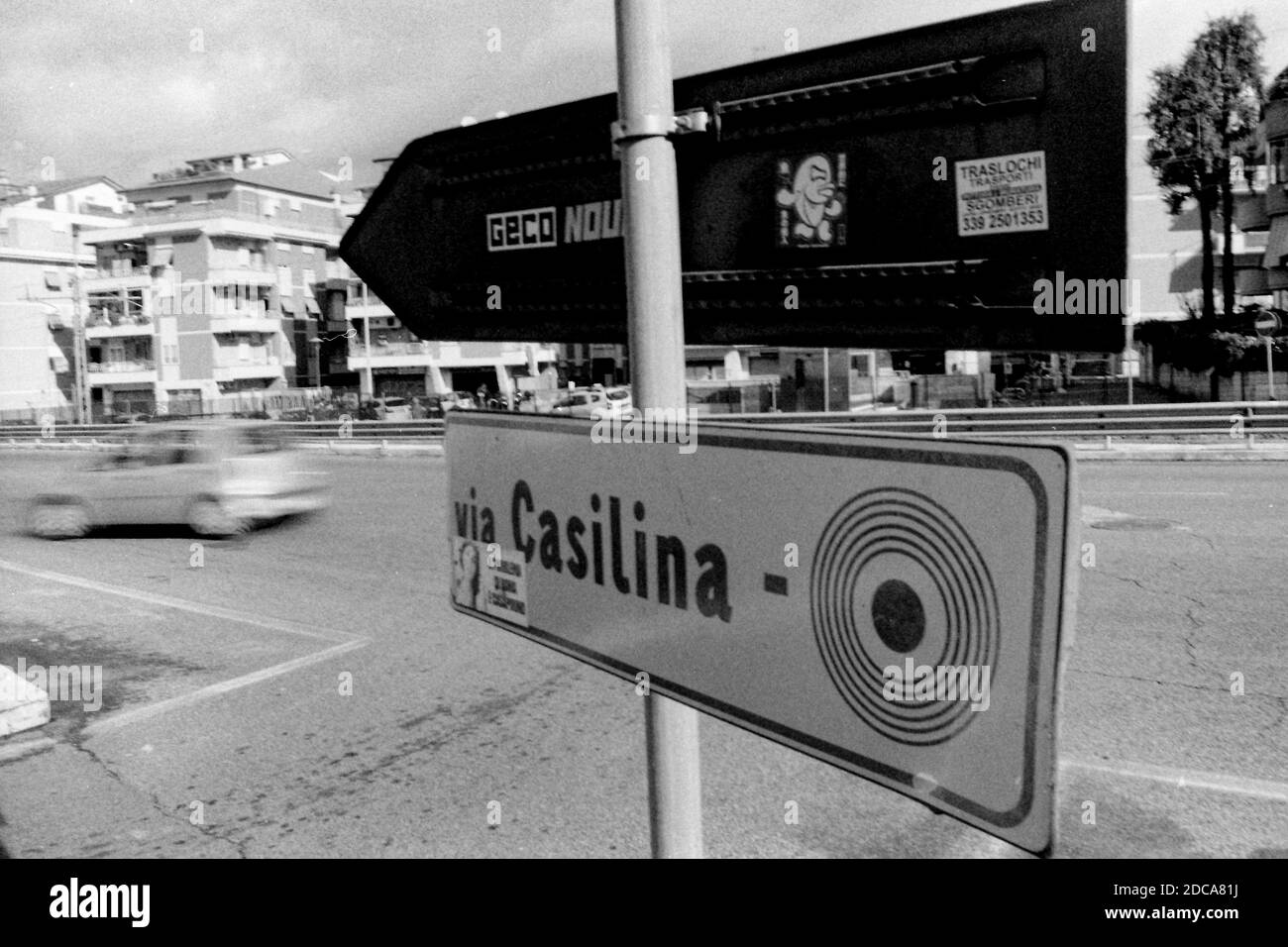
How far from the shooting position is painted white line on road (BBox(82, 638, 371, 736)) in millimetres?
6848

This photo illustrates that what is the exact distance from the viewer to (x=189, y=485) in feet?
47.1

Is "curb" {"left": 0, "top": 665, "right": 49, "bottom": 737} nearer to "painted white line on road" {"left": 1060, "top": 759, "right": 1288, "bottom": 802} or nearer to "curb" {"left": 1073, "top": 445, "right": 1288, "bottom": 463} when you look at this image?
"painted white line on road" {"left": 1060, "top": 759, "right": 1288, "bottom": 802}

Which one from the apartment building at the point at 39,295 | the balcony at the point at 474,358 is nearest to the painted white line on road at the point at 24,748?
the balcony at the point at 474,358

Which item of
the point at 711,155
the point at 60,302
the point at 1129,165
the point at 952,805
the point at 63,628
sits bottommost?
the point at 63,628

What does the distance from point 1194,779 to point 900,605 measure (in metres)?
4.74

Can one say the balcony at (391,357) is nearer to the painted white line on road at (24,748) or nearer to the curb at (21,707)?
the curb at (21,707)

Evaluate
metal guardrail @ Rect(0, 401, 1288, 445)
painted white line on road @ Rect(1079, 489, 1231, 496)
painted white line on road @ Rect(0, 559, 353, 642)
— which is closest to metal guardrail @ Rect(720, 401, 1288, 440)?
metal guardrail @ Rect(0, 401, 1288, 445)

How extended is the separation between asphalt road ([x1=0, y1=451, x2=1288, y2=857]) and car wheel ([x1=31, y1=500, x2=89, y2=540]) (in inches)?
164

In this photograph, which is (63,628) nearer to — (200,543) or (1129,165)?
(200,543)

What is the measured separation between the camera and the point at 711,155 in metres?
1.60

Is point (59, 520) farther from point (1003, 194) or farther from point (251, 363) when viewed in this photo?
A: point (251, 363)
